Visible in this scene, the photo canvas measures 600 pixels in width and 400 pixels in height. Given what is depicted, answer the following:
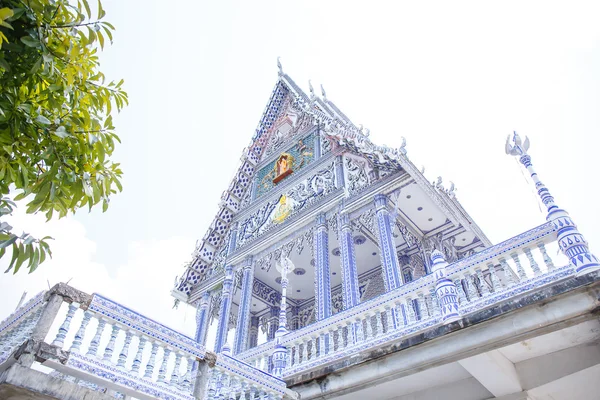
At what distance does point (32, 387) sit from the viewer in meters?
3.41

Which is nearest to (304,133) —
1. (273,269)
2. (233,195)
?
(233,195)

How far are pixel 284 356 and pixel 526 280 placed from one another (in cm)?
355

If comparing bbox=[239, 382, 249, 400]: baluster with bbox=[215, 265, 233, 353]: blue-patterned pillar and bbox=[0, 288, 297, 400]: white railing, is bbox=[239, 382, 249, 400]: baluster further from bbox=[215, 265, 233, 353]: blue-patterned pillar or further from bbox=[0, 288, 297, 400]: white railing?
bbox=[215, 265, 233, 353]: blue-patterned pillar

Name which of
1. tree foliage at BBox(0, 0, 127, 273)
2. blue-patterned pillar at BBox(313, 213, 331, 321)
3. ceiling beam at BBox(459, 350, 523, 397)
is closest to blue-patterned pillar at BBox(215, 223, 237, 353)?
blue-patterned pillar at BBox(313, 213, 331, 321)

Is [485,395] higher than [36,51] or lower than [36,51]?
lower

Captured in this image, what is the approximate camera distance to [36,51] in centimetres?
253

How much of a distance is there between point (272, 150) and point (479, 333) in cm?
1113

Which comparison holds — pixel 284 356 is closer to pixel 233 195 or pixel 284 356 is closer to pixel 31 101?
pixel 31 101

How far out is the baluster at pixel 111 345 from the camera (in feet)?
14.2

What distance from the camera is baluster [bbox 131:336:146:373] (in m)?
4.46

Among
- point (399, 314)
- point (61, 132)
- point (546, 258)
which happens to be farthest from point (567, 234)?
point (61, 132)

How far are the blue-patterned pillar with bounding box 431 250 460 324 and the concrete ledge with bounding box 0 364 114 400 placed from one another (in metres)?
3.76

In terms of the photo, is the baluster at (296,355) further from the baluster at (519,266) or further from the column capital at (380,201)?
the column capital at (380,201)

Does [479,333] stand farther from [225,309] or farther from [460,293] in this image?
[225,309]
